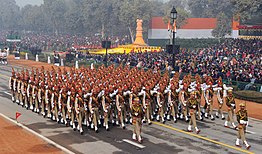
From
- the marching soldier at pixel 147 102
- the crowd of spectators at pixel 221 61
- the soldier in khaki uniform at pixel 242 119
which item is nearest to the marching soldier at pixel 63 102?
the marching soldier at pixel 147 102

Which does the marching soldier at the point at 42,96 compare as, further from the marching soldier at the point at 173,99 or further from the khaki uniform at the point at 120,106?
the marching soldier at the point at 173,99

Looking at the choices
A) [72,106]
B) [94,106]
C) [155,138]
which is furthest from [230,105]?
[72,106]

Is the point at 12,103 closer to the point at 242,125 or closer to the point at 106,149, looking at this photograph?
the point at 106,149

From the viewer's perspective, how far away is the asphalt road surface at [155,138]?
1692 centimetres

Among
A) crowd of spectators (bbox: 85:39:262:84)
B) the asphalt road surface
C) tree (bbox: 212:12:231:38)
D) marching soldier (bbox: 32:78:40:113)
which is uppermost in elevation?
tree (bbox: 212:12:231:38)

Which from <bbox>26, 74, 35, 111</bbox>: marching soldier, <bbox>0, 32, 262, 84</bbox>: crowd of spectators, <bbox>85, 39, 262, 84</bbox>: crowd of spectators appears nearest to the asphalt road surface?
<bbox>26, 74, 35, 111</bbox>: marching soldier

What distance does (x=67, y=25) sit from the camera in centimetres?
10956

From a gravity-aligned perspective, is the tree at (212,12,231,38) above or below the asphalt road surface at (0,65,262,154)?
above

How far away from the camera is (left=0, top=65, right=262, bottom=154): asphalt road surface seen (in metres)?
16.9

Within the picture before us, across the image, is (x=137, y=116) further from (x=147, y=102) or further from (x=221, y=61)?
(x=221, y=61)

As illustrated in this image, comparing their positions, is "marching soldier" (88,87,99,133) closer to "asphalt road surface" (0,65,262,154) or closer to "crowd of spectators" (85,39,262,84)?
"asphalt road surface" (0,65,262,154)

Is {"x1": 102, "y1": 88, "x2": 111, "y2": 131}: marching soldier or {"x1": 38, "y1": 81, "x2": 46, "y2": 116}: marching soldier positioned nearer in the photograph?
{"x1": 102, "y1": 88, "x2": 111, "y2": 131}: marching soldier

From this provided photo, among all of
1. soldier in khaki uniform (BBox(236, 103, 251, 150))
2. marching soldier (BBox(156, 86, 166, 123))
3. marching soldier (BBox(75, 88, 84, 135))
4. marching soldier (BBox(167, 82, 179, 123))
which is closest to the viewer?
soldier in khaki uniform (BBox(236, 103, 251, 150))

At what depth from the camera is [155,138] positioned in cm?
1850
